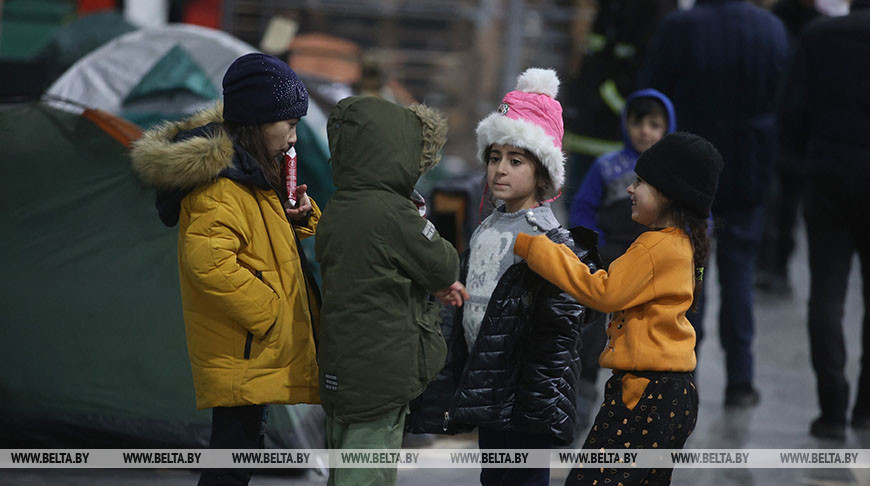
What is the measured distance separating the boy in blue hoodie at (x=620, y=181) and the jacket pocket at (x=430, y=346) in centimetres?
156

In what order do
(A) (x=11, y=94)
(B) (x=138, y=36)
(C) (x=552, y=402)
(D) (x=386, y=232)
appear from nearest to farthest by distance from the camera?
(D) (x=386, y=232), (C) (x=552, y=402), (A) (x=11, y=94), (B) (x=138, y=36)

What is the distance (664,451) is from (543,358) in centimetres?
42

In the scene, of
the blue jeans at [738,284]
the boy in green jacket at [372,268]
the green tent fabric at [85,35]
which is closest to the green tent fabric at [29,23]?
the green tent fabric at [85,35]

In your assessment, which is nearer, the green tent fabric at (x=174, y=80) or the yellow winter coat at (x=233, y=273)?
the yellow winter coat at (x=233, y=273)

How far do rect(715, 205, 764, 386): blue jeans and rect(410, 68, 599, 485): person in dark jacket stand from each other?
91.8 inches

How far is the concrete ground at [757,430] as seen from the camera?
3.99m

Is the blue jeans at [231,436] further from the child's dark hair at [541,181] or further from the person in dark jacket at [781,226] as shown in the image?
the person in dark jacket at [781,226]

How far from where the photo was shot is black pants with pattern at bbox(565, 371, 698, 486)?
2.94m

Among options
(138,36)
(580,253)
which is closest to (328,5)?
(138,36)

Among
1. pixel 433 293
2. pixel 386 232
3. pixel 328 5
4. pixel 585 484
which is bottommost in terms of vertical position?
pixel 328 5

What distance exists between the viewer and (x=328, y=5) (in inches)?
469

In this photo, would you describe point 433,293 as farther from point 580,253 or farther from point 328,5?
point 328,5

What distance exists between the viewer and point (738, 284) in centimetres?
532

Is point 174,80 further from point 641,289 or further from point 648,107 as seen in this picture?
point 641,289
